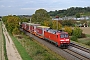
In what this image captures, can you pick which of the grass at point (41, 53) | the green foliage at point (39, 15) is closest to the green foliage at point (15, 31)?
the grass at point (41, 53)

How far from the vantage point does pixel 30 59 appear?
2369 cm

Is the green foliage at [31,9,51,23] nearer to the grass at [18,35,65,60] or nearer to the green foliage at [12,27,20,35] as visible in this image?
the green foliage at [12,27,20,35]

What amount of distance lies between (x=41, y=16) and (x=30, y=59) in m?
74.6

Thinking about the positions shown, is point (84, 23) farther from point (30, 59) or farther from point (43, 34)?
point (30, 59)

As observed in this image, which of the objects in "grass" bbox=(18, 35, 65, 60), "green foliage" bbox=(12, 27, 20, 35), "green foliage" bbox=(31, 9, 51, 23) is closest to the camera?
"grass" bbox=(18, 35, 65, 60)

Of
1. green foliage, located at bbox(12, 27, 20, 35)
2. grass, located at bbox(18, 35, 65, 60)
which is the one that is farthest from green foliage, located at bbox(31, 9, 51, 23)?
grass, located at bbox(18, 35, 65, 60)

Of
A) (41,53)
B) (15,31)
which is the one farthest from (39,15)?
(41,53)

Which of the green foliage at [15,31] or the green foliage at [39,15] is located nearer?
the green foliage at [15,31]

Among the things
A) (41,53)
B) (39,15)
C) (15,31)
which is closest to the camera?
(41,53)

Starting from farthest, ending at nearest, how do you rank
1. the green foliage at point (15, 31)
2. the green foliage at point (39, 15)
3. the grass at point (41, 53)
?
the green foliage at point (39, 15)
the green foliage at point (15, 31)
the grass at point (41, 53)

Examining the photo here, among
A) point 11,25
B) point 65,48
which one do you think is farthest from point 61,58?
point 11,25

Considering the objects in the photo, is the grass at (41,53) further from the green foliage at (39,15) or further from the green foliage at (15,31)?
the green foliage at (39,15)

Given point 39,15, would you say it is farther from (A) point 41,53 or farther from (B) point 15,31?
(A) point 41,53

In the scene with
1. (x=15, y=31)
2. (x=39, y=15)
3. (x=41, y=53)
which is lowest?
(x=15, y=31)
